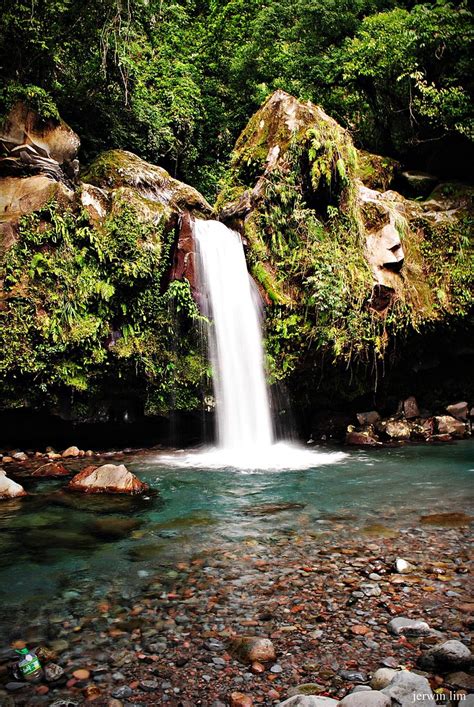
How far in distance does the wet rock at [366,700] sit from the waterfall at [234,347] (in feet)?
26.6

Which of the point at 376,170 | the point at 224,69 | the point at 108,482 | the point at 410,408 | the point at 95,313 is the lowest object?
the point at 108,482

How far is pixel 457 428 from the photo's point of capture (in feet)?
37.9

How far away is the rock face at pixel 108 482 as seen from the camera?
702cm

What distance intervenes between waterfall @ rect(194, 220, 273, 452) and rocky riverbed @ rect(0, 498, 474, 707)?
5.86 metres

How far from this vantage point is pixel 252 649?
2.95m

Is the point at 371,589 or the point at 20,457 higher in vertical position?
the point at 20,457

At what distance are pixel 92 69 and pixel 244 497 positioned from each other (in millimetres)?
12901

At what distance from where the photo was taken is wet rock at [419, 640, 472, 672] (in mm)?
2652

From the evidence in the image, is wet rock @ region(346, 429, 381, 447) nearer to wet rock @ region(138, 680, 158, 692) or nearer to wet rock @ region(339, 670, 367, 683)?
wet rock @ region(339, 670, 367, 683)

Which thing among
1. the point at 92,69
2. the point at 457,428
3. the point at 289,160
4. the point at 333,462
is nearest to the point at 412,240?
the point at 289,160

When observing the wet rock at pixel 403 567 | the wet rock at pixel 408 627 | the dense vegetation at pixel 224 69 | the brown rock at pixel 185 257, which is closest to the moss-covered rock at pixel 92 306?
the brown rock at pixel 185 257

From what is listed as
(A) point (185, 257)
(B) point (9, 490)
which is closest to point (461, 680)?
(B) point (9, 490)

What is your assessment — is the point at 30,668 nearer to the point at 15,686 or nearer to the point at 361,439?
the point at 15,686

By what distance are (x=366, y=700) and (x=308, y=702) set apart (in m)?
0.28
